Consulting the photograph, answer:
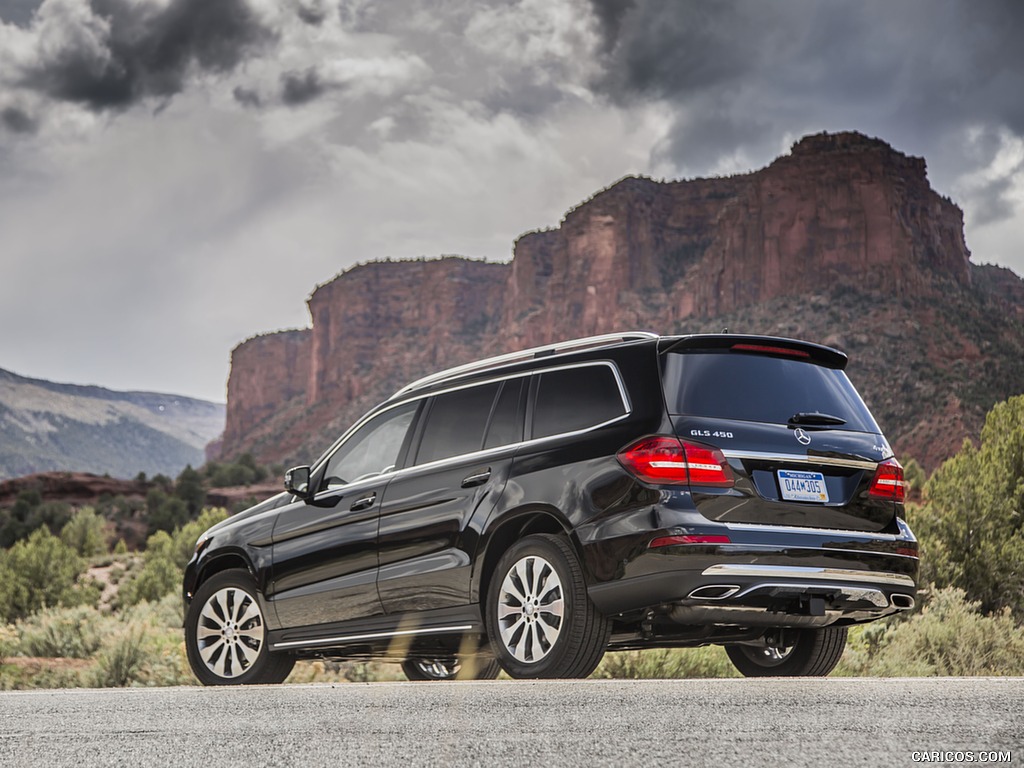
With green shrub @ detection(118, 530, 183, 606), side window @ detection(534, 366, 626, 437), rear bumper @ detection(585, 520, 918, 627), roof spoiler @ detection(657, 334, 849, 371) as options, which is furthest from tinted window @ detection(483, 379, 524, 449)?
green shrub @ detection(118, 530, 183, 606)

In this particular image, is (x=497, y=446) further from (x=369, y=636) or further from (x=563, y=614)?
(x=369, y=636)

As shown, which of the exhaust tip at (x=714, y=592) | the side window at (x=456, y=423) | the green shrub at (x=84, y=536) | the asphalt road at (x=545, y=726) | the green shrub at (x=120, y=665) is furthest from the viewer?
the green shrub at (x=84, y=536)

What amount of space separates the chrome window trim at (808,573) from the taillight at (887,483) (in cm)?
45

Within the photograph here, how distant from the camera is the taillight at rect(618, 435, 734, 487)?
20.0ft

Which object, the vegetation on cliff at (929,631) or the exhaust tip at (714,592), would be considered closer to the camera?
the exhaust tip at (714,592)

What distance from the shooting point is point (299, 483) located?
8.15 metres

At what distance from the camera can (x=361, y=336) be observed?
160 m

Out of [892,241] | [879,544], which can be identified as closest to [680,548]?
[879,544]

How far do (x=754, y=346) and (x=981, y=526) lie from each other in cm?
742

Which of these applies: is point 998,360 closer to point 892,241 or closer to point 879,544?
point 892,241

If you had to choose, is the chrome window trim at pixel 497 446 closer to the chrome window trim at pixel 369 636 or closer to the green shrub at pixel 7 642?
the chrome window trim at pixel 369 636

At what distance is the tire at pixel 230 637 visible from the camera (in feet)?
27.0

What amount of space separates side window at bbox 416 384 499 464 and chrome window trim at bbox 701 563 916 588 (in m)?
1.94

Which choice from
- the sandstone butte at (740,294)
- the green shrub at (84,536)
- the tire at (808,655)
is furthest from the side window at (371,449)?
the sandstone butte at (740,294)
